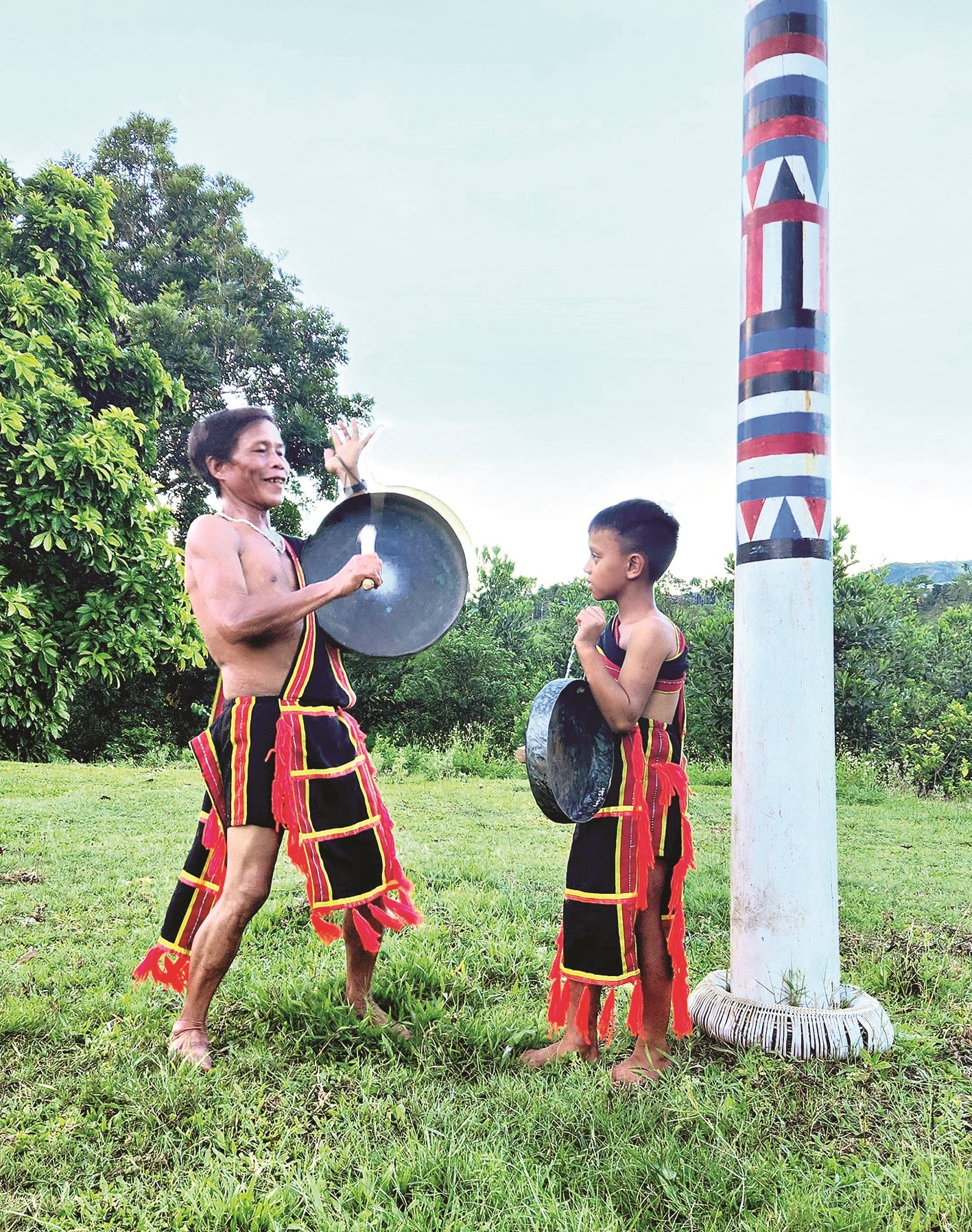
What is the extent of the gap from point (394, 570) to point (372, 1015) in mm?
1534

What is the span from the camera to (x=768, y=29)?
328 centimetres

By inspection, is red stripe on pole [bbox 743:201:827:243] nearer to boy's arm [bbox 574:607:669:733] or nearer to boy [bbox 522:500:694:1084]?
boy [bbox 522:500:694:1084]

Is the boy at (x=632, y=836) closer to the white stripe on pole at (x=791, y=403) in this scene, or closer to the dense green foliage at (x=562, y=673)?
the white stripe on pole at (x=791, y=403)

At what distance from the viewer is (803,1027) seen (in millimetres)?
2920

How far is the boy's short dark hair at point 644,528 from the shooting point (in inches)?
115

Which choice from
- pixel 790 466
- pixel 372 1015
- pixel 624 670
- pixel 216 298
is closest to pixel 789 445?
pixel 790 466

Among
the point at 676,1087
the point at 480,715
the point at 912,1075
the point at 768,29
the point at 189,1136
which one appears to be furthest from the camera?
the point at 480,715

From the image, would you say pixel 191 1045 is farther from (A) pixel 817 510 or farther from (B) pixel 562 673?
(B) pixel 562 673

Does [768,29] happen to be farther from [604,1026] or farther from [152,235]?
[152,235]

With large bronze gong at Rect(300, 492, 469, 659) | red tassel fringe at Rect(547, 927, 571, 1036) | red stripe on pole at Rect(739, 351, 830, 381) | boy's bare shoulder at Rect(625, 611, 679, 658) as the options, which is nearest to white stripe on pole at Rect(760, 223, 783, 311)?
red stripe on pole at Rect(739, 351, 830, 381)

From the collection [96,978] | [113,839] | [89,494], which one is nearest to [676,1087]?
[96,978]

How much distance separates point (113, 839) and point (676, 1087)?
4.87 meters

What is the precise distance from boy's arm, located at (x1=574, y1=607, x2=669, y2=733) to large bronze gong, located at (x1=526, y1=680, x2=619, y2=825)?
0.09 meters

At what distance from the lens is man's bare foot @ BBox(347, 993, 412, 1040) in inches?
120
